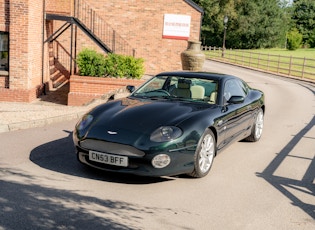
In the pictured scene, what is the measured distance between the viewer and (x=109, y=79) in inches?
556

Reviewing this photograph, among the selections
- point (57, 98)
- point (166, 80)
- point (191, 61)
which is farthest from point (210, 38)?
point (166, 80)

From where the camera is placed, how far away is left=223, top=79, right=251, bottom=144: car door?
7016mm

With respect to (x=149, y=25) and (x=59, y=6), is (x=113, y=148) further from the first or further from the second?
(x=149, y=25)

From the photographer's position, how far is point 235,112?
730 cm

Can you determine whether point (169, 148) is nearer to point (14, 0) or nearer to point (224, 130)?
point (224, 130)

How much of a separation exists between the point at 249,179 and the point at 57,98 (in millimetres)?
10965

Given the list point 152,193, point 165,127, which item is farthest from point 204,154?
point 152,193

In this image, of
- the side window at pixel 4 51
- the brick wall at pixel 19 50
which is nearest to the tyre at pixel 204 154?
the brick wall at pixel 19 50

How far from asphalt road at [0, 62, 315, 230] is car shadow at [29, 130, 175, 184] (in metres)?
0.01

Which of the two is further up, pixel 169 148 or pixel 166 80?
pixel 166 80

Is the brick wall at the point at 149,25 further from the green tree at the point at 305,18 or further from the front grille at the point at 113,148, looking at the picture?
the green tree at the point at 305,18

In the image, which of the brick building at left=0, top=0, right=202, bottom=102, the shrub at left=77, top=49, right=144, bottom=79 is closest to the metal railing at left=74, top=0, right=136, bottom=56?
the brick building at left=0, top=0, right=202, bottom=102

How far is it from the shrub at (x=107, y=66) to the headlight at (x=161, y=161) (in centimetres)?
936

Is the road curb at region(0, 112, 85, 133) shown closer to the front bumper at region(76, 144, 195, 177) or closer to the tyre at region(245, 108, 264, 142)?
the front bumper at region(76, 144, 195, 177)
